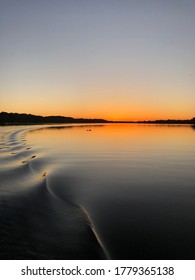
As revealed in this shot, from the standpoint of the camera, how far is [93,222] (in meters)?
6.83

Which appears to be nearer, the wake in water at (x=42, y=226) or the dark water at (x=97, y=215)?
the wake in water at (x=42, y=226)

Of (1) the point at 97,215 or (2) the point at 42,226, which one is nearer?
(2) the point at 42,226

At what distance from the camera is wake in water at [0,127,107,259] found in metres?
5.06

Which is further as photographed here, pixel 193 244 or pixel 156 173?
pixel 156 173

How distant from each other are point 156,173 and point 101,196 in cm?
525

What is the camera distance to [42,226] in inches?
249

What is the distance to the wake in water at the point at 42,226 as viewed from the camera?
5.06m

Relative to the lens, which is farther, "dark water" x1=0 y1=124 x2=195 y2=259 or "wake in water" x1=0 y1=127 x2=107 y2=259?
"dark water" x1=0 y1=124 x2=195 y2=259

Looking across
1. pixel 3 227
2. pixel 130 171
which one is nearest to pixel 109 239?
pixel 3 227
